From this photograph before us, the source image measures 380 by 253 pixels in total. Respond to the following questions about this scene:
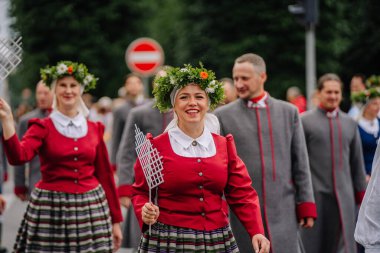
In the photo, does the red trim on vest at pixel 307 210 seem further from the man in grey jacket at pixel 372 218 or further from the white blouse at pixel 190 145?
the man in grey jacket at pixel 372 218

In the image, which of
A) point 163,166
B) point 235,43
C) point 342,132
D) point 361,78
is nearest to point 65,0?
point 235,43

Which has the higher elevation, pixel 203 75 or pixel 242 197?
pixel 203 75

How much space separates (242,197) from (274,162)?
160 centimetres

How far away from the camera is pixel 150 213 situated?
216 inches

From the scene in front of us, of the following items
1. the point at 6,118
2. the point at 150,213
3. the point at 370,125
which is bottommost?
the point at 150,213

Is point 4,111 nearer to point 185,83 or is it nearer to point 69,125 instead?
point 185,83

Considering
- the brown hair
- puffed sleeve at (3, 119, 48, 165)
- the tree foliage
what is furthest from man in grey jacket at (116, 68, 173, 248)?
the tree foliage

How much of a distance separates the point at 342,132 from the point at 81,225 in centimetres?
308

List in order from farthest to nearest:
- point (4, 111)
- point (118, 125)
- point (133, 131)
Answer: point (118, 125), point (133, 131), point (4, 111)

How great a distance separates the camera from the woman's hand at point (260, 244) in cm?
→ 568

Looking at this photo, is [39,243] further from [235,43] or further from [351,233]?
[235,43]

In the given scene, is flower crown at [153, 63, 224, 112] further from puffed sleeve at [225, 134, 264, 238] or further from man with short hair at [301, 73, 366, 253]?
man with short hair at [301, 73, 366, 253]

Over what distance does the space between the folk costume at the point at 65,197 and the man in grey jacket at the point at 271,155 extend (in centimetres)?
120

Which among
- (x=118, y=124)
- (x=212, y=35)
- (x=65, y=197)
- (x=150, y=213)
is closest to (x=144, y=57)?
(x=118, y=124)
